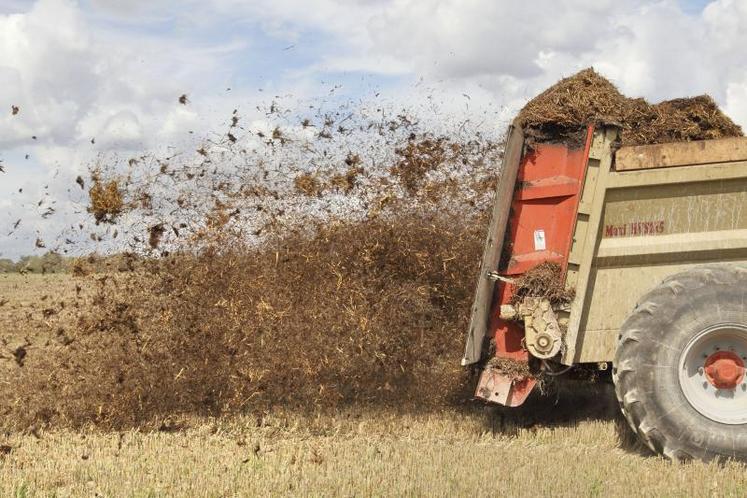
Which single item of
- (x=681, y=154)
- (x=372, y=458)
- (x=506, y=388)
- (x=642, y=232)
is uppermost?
(x=681, y=154)

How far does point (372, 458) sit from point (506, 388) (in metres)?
1.01

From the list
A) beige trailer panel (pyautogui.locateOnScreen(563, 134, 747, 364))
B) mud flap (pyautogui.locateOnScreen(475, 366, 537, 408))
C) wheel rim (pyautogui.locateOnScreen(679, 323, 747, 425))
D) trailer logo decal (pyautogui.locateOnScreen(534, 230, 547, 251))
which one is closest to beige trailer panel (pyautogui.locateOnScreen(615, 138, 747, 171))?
beige trailer panel (pyautogui.locateOnScreen(563, 134, 747, 364))

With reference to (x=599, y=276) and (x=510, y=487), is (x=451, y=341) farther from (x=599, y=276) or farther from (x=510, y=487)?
(x=510, y=487)

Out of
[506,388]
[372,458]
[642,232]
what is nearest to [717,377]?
[642,232]

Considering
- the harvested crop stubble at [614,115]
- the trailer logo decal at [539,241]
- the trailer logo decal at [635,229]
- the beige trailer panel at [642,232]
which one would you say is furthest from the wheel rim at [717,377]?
the harvested crop stubble at [614,115]

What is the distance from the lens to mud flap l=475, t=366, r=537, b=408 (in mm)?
5820

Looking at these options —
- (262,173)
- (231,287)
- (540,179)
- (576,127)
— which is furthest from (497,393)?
(262,173)

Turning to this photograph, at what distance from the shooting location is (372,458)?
5.57 m

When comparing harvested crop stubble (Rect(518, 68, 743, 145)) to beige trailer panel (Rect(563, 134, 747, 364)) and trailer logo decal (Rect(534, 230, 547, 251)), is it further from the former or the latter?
trailer logo decal (Rect(534, 230, 547, 251))

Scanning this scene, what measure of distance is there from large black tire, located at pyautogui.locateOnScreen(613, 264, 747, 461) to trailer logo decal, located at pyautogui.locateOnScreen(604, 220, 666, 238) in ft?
1.17

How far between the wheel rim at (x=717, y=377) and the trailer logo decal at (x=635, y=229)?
2.39 ft

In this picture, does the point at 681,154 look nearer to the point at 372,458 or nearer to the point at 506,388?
the point at 506,388

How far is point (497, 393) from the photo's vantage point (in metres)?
5.85

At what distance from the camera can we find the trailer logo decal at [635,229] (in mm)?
5480
